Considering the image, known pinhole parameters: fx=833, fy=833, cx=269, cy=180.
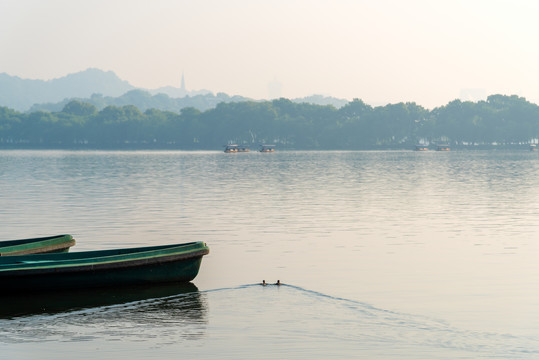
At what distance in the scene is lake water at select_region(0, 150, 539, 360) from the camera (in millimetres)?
17469

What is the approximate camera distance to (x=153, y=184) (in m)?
73.2

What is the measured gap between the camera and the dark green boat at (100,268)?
22109 millimetres

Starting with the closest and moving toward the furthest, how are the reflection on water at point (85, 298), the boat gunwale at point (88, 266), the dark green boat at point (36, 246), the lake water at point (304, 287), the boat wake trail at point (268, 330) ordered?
the boat wake trail at point (268, 330) < the lake water at point (304, 287) < the reflection on water at point (85, 298) < the boat gunwale at point (88, 266) < the dark green boat at point (36, 246)

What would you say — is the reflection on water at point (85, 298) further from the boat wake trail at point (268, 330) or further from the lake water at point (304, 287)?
the boat wake trail at point (268, 330)

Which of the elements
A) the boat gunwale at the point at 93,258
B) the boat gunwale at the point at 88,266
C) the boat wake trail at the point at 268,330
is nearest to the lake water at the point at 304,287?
the boat wake trail at the point at 268,330

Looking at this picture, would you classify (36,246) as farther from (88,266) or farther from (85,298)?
(85,298)

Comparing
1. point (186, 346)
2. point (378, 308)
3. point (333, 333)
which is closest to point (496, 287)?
point (378, 308)

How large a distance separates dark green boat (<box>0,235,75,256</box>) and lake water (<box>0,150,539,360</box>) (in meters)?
3.44

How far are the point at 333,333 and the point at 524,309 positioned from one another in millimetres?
5603

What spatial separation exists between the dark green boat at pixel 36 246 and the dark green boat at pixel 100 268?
1.08 meters

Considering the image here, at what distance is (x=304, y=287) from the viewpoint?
23828mm

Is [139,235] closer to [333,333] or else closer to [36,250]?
[36,250]

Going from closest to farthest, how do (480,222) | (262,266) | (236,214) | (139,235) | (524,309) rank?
(524,309) → (262,266) → (139,235) → (480,222) → (236,214)

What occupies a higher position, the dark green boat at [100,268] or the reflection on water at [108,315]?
the dark green boat at [100,268]
